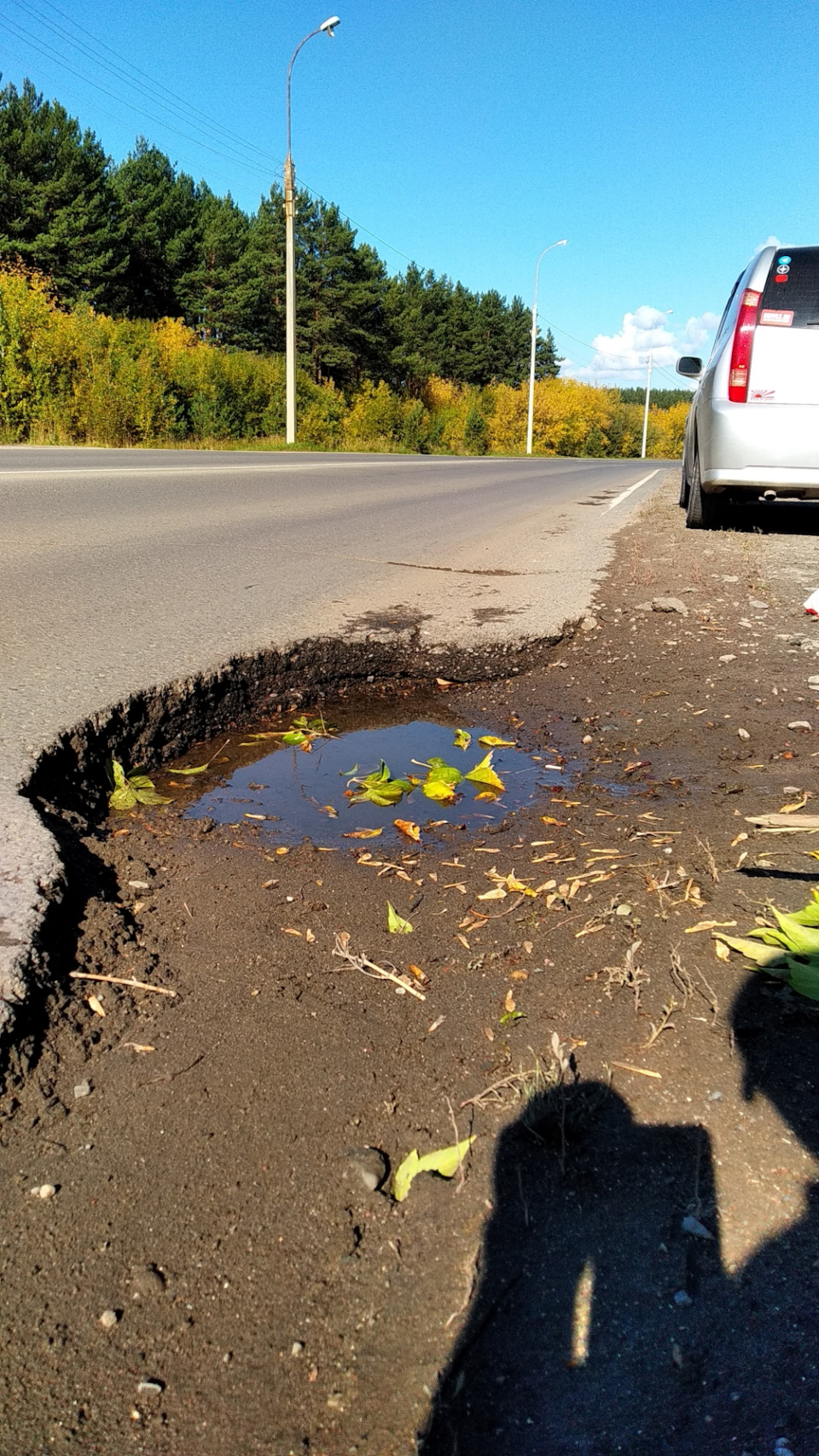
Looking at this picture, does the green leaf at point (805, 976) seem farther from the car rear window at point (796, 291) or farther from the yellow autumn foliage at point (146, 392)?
the yellow autumn foliage at point (146, 392)

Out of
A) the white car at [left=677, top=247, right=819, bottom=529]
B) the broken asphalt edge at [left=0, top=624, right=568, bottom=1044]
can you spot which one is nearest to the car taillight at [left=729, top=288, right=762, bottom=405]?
the white car at [left=677, top=247, right=819, bottom=529]

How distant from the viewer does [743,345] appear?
6.55 metres

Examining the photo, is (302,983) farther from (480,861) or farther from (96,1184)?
(480,861)

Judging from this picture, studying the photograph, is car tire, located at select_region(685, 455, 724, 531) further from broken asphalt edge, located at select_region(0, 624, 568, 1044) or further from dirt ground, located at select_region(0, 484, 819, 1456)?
dirt ground, located at select_region(0, 484, 819, 1456)

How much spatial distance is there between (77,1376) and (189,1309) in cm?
16

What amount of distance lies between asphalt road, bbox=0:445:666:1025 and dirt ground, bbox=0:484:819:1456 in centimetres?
37

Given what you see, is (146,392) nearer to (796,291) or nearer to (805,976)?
(796,291)

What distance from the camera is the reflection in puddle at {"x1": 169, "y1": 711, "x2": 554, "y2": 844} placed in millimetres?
3061

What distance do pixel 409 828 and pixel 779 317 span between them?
17.6 feet

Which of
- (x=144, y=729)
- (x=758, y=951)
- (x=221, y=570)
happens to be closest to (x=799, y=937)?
(x=758, y=951)

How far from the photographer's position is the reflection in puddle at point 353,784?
3061mm

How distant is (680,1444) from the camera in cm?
A: 115

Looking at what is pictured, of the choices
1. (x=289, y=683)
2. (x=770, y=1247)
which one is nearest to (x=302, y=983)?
(x=770, y=1247)

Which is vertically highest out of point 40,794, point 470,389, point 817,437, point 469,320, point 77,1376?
point 469,320
